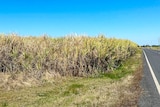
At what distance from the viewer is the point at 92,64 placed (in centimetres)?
1844

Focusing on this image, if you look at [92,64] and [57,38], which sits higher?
[57,38]

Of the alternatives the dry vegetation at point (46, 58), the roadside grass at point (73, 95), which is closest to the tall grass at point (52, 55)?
the dry vegetation at point (46, 58)

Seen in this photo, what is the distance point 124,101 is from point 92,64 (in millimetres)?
8737

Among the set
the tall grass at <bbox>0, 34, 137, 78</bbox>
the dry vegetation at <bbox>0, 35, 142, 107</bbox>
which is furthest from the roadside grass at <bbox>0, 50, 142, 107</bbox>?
the tall grass at <bbox>0, 34, 137, 78</bbox>

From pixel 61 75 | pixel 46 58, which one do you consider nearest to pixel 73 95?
pixel 61 75

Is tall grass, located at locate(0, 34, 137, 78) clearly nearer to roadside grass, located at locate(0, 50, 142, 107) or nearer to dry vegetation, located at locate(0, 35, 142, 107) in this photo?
dry vegetation, located at locate(0, 35, 142, 107)

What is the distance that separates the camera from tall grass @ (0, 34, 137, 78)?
1557 cm

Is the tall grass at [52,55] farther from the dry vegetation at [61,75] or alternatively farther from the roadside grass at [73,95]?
the roadside grass at [73,95]

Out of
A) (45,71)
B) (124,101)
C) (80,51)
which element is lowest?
(124,101)

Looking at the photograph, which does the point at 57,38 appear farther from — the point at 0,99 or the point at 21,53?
the point at 0,99

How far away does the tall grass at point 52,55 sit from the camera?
51.1 ft

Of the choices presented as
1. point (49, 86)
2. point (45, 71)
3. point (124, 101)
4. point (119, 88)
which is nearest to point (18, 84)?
point (49, 86)

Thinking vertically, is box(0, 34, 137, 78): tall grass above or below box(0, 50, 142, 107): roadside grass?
above

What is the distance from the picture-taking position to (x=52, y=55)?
1666 cm
